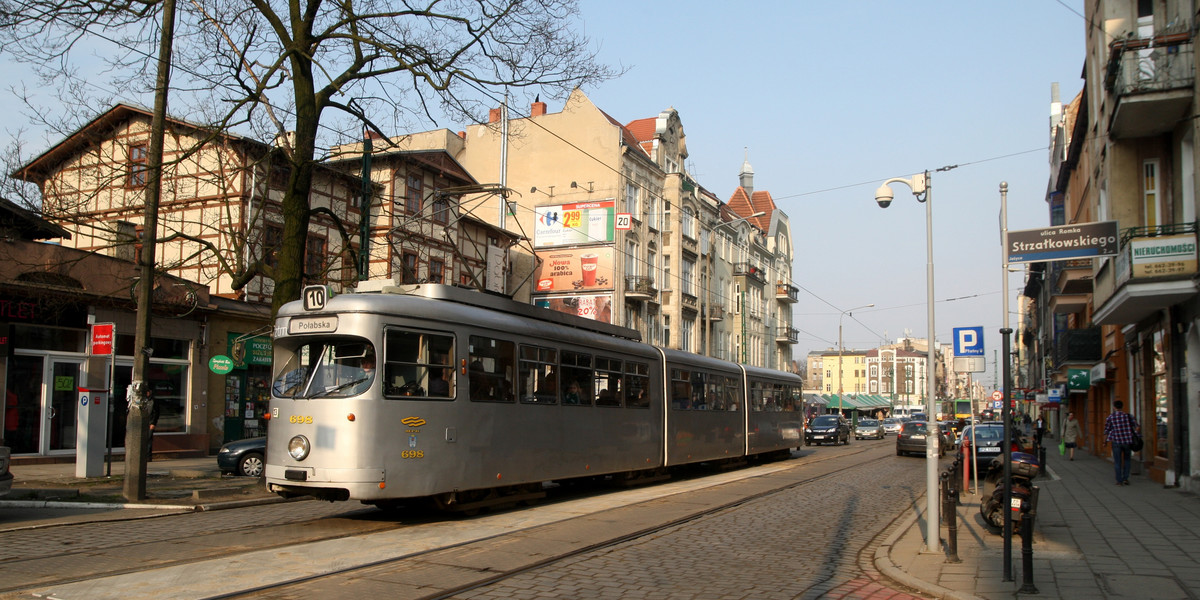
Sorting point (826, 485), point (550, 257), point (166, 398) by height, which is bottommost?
point (826, 485)

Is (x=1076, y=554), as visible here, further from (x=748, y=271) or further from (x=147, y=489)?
(x=748, y=271)

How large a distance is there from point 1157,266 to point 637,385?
9614 millimetres

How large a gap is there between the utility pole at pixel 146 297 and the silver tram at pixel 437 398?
360cm

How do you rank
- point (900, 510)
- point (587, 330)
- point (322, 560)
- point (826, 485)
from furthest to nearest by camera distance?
point (826, 485) → point (587, 330) → point (900, 510) → point (322, 560)

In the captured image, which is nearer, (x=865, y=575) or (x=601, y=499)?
(x=865, y=575)

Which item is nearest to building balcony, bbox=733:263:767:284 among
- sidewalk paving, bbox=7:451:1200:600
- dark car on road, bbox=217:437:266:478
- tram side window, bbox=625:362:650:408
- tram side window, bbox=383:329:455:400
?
sidewalk paving, bbox=7:451:1200:600

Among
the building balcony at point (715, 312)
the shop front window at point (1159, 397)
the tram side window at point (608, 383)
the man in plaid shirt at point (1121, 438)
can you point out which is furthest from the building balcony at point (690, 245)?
the tram side window at point (608, 383)

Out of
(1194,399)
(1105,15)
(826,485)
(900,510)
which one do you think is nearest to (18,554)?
(900,510)

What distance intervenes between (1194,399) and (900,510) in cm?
662

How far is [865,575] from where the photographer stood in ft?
30.0

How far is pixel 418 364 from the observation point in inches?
457

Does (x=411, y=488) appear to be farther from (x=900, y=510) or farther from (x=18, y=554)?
(x=900, y=510)

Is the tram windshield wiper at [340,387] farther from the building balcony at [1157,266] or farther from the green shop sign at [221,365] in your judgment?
the building balcony at [1157,266]

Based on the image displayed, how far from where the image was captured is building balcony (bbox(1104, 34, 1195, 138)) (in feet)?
54.1
